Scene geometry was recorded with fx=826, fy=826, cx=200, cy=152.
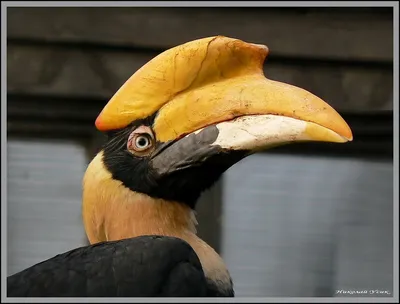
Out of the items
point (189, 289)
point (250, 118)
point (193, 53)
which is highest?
point (193, 53)

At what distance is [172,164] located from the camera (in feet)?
4.98

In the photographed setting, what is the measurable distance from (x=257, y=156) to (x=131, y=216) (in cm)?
153

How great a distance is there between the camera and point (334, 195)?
3076 mm

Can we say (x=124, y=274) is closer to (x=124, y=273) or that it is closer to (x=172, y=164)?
(x=124, y=273)

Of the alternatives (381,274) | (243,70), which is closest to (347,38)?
(381,274)

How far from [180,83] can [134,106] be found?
96 millimetres

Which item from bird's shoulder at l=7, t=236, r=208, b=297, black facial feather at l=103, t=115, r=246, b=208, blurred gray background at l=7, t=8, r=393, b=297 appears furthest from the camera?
blurred gray background at l=7, t=8, r=393, b=297

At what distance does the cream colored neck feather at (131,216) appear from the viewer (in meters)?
1.57

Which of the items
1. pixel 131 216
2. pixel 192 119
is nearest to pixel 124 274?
pixel 131 216

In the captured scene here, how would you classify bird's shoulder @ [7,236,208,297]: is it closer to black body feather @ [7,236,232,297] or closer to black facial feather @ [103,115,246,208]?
black body feather @ [7,236,232,297]

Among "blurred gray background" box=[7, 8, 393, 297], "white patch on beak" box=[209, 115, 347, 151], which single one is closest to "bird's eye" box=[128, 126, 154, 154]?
"white patch on beak" box=[209, 115, 347, 151]

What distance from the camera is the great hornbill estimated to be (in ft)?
→ 4.61

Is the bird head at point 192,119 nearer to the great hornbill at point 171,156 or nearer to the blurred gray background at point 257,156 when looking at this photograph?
the great hornbill at point 171,156

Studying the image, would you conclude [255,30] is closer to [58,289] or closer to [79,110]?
[79,110]
